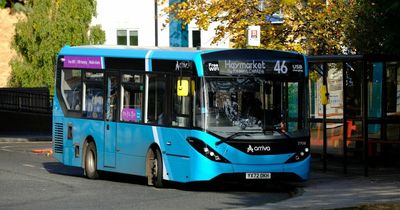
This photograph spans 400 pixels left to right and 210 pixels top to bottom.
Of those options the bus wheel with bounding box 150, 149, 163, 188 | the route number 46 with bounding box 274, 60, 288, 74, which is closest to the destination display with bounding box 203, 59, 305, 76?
the route number 46 with bounding box 274, 60, 288, 74

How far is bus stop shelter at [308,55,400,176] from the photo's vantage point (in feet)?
76.8

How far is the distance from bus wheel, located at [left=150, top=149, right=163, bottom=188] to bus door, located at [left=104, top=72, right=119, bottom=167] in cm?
150

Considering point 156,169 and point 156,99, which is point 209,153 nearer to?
point 156,169

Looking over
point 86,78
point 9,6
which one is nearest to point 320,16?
point 86,78

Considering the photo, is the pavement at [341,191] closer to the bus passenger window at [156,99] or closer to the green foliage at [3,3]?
the bus passenger window at [156,99]

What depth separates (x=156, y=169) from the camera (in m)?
20.1

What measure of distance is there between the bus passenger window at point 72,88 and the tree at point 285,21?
6.10m

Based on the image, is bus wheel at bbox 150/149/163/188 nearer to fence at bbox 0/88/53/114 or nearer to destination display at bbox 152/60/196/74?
destination display at bbox 152/60/196/74

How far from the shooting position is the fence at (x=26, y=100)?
5191cm

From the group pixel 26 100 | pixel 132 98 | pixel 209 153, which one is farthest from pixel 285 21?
pixel 26 100

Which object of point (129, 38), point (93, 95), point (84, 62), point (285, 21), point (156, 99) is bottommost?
point (156, 99)

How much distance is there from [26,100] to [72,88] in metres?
Answer: 29.2

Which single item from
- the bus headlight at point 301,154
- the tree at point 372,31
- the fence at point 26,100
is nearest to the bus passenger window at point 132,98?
the bus headlight at point 301,154

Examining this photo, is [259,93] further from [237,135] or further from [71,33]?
[71,33]
